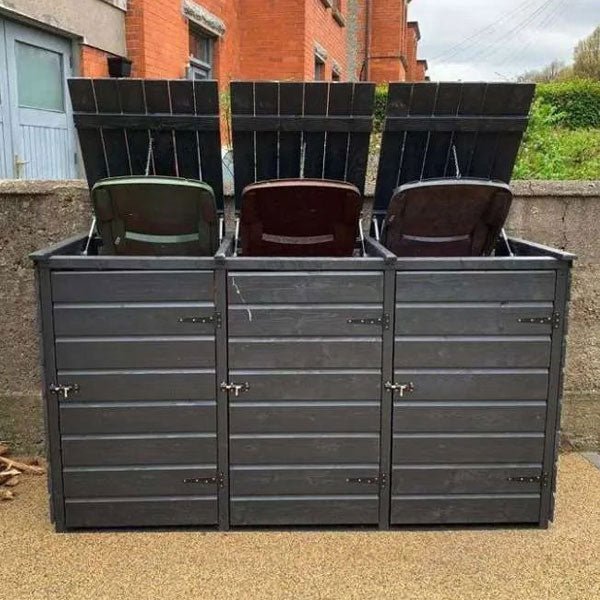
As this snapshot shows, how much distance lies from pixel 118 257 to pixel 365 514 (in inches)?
64.0

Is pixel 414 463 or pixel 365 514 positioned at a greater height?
pixel 414 463

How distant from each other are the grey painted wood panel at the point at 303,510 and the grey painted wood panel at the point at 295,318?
787 mm

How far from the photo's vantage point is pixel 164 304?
2.97 meters

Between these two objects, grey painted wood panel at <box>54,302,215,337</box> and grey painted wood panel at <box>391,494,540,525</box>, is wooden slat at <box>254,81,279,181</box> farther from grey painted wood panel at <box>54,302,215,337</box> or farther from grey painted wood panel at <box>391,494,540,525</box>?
grey painted wood panel at <box>391,494,540,525</box>

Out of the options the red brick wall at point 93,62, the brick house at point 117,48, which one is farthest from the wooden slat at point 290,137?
the red brick wall at point 93,62

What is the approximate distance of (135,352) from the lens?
301cm

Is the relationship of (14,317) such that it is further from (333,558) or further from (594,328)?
(594,328)

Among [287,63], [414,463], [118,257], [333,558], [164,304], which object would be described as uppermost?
[287,63]

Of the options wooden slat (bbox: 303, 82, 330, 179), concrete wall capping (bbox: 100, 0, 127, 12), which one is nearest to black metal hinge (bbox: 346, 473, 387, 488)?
wooden slat (bbox: 303, 82, 330, 179)

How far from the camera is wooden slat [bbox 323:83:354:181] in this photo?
3.34 metres

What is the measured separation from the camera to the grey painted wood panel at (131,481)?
310 cm

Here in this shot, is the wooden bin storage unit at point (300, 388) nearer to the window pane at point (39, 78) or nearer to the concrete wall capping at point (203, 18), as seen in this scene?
the window pane at point (39, 78)

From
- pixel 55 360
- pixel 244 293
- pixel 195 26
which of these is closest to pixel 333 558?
pixel 244 293

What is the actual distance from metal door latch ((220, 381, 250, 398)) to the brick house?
182 inches
